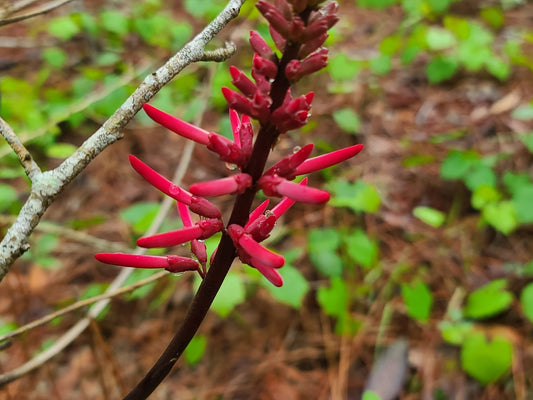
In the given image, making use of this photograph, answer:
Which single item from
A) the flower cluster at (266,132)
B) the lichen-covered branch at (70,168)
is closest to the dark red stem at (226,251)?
the flower cluster at (266,132)

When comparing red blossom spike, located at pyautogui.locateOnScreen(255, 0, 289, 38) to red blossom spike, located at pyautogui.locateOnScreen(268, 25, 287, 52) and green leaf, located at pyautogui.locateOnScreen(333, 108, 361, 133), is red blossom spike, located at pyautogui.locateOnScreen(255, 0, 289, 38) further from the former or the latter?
green leaf, located at pyautogui.locateOnScreen(333, 108, 361, 133)

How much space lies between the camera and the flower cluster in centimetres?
66

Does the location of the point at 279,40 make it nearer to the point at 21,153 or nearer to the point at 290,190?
the point at 290,190

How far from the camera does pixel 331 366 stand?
6.62ft

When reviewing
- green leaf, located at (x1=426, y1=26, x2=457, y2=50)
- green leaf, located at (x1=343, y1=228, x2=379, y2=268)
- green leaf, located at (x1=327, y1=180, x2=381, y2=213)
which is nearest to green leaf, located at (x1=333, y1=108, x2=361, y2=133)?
green leaf, located at (x1=327, y1=180, x2=381, y2=213)

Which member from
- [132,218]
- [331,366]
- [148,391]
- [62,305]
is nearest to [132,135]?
[132,218]

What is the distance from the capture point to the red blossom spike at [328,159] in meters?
0.73

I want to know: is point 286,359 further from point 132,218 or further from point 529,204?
point 529,204

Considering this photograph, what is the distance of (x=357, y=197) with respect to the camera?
2.21 m

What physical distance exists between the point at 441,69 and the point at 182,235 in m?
3.10

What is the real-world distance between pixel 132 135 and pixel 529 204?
2413 mm

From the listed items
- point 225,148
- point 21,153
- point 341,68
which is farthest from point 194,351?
point 341,68

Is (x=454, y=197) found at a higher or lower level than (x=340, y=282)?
lower

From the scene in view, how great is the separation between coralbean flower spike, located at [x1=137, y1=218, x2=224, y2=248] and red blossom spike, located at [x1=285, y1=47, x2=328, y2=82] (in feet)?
0.86
